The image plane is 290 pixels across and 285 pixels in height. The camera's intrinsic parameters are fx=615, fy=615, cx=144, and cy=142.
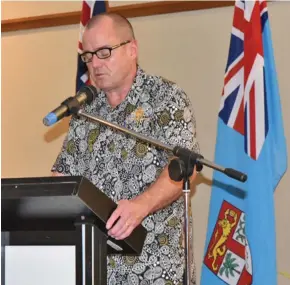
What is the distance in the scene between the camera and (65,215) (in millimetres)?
1404

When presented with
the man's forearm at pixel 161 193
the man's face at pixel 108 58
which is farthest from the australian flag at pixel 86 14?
the man's forearm at pixel 161 193

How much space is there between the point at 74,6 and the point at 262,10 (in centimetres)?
144

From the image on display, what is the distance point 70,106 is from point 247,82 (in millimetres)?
1283

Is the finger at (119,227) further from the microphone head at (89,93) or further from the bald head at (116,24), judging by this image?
the bald head at (116,24)

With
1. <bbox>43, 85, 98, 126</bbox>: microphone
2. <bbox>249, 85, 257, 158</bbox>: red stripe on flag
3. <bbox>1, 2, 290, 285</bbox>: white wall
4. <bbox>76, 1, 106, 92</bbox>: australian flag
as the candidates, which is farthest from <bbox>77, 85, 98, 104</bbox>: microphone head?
<bbox>1, 2, 290, 285</bbox>: white wall

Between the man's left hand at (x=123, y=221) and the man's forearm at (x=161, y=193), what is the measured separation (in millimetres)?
296

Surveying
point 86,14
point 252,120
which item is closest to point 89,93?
point 252,120

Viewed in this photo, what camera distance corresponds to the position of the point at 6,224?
59.4 inches

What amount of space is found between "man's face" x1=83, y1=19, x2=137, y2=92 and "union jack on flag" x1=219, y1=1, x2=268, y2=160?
711 mm

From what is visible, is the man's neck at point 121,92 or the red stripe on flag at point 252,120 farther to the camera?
the red stripe on flag at point 252,120

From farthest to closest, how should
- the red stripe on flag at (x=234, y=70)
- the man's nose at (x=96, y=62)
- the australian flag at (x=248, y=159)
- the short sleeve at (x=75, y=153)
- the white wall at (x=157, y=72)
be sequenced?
the white wall at (x=157, y=72)
the red stripe on flag at (x=234, y=70)
the australian flag at (x=248, y=159)
the short sleeve at (x=75, y=153)
the man's nose at (x=96, y=62)

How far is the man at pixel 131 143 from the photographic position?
2158 mm

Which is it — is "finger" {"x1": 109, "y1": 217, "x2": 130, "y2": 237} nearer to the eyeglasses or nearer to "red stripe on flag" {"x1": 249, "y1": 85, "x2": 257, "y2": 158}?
the eyeglasses

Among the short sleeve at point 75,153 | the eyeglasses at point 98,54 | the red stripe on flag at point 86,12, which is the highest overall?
the red stripe on flag at point 86,12
